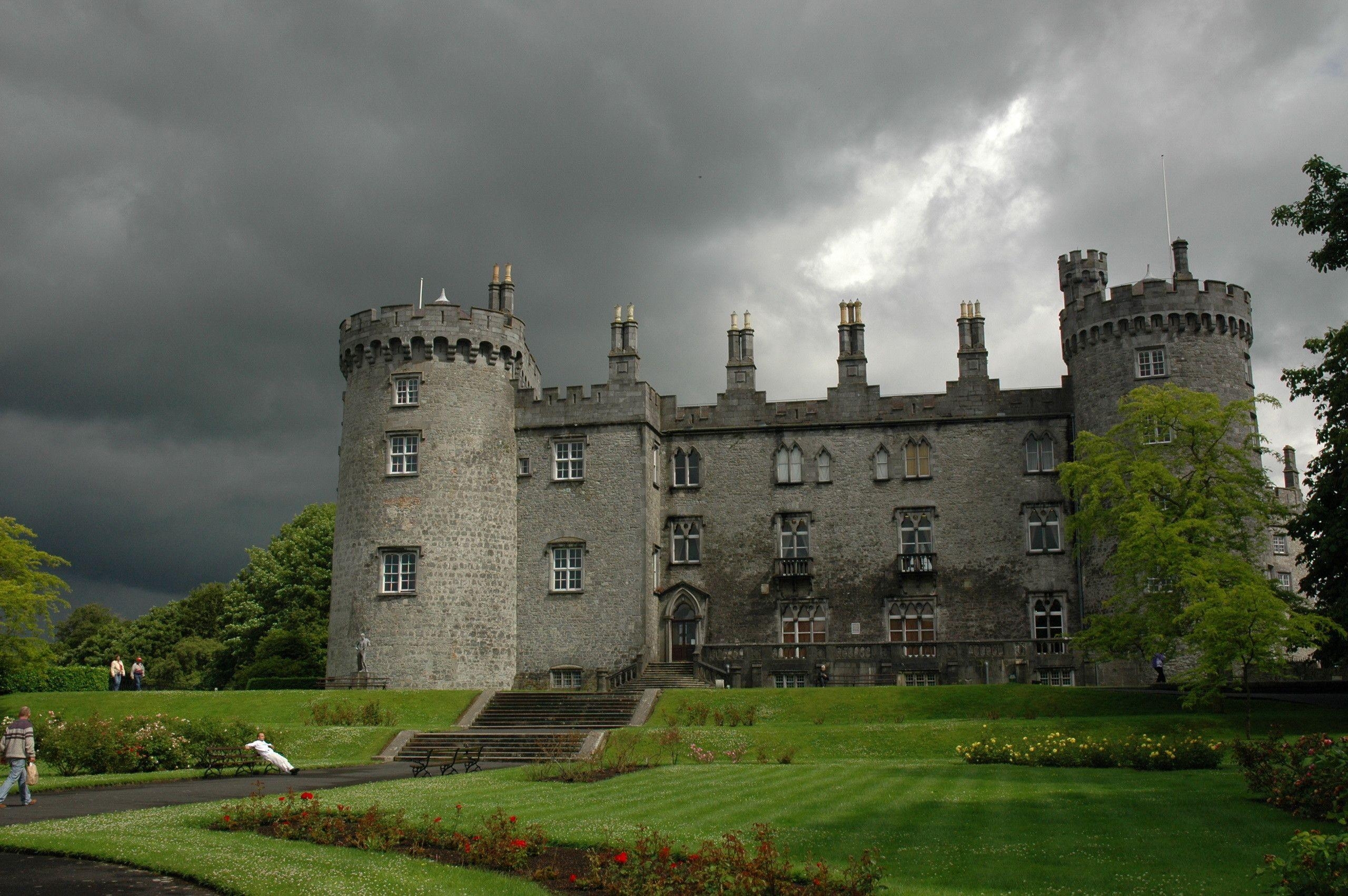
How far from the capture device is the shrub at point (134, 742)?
26484mm

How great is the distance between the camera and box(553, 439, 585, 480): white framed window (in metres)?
44.2

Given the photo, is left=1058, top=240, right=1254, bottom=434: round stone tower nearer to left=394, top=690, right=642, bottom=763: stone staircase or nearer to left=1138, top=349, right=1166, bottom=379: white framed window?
left=1138, top=349, right=1166, bottom=379: white framed window

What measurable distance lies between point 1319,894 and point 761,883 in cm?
483

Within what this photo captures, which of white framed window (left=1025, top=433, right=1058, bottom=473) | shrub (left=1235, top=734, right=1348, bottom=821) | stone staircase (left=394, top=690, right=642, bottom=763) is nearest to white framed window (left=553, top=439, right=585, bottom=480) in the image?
stone staircase (left=394, top=690, right=642, bottom=763)

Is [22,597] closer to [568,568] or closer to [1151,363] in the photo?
[568,568]

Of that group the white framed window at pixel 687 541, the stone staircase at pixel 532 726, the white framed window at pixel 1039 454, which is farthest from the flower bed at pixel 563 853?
the white framed window at pixel 1039 454

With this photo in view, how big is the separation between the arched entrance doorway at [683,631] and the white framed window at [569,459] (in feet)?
21.1

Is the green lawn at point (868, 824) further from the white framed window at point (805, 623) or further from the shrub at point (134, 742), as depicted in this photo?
the white framed window at point (805, 623)

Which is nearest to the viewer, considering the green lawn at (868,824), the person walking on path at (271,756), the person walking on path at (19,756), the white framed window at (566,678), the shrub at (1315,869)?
the shrub at (1315,869)

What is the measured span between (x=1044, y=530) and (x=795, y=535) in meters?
9.12

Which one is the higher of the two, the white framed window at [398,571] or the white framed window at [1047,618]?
the white framed window at [398,571]

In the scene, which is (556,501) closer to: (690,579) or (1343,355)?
(690,579)

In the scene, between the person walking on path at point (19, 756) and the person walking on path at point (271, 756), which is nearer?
the person walking on path at point (19, 756)

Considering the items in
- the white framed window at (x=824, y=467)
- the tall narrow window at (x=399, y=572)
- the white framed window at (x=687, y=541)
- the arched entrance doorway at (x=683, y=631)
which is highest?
the white framed window at (x=824, y=467)
